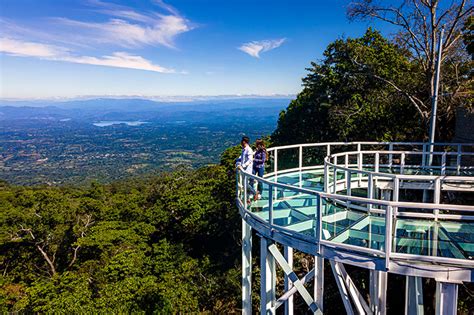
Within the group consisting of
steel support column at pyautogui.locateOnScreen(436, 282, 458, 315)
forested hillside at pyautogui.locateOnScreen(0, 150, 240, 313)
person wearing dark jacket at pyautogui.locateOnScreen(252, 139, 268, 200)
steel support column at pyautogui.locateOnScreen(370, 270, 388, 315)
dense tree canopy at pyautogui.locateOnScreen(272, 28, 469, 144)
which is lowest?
forested hillside at pyautogui.locateOnScreen(0, 150, 240, 313)

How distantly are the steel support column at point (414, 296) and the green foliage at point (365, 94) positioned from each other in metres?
9.08

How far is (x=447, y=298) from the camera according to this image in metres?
4.34

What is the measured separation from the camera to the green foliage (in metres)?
15.9

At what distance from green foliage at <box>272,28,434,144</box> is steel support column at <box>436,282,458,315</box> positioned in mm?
10933

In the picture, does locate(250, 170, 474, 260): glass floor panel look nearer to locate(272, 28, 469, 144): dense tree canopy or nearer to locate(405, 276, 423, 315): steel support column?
locate(405, 276, 423, 315): steel support column

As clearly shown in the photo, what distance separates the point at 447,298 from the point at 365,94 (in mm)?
14823

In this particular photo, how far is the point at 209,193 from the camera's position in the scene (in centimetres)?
2103

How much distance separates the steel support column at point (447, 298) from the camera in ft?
14.1

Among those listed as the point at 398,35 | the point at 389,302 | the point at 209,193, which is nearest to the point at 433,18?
the point at 398,35

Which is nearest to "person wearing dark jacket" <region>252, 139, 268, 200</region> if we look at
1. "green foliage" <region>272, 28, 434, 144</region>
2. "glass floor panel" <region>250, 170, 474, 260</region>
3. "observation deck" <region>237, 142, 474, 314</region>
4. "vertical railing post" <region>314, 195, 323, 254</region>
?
"observation deck" <region>237, 142, 474, 314</region>

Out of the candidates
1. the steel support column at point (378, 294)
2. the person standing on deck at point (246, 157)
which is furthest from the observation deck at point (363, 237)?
the person standing on deck at point (246, 157)

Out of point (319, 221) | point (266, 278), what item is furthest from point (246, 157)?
point (319, 221)

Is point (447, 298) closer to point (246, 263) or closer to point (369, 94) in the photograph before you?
point (246, 263)

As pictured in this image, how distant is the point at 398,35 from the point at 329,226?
11.1 metres
